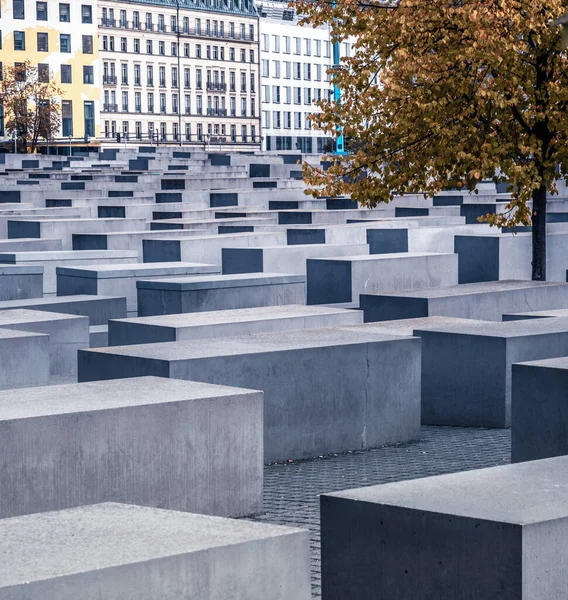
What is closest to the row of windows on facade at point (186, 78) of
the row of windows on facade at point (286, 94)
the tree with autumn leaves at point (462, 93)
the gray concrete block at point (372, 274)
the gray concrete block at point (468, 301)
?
the row of windows on facade at point (286, 94)

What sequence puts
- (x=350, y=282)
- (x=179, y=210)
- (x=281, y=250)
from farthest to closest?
(x=179, y=210) < (x=281, y=250) < (x=350, y=282)

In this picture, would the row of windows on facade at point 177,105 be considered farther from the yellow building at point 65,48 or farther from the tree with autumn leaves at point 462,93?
the tree with autumn leaves at point 462,93

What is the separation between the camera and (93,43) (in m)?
115

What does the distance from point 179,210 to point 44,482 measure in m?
27.6

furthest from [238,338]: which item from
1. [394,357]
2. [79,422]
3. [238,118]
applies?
[238,118]

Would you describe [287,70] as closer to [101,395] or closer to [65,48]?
[65,48]

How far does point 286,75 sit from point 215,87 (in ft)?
23.8

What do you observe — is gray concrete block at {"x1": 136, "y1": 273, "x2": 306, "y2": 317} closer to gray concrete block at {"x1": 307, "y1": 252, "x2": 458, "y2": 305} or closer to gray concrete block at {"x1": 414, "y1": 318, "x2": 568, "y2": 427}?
gray concrete block at {"x1": 307, "y1": 252, "x2": 458, "y2": 305}

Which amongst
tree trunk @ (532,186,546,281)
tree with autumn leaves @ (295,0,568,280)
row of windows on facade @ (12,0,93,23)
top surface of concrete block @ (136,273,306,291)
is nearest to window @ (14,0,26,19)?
row of windows on facade @ (12,0,93,23)

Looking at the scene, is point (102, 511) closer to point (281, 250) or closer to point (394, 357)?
point (394, 357)

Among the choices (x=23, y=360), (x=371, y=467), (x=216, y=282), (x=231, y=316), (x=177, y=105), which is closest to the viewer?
(x=371, y=467)

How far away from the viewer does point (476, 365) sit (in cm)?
1092

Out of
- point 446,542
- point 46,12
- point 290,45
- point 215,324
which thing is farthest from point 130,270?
point 290,45

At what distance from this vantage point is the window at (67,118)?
368ft
